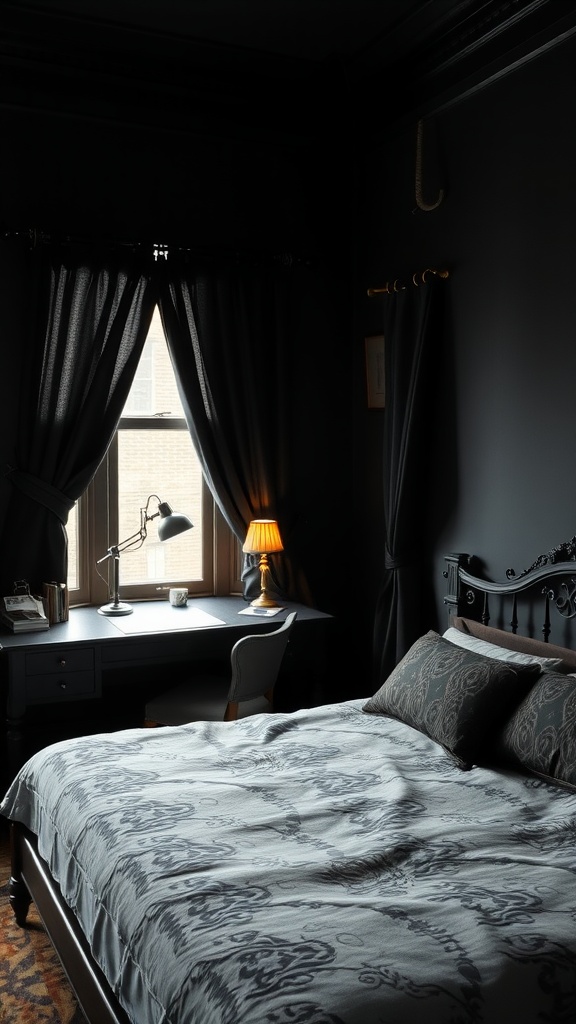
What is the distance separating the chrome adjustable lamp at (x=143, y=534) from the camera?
3932 mm

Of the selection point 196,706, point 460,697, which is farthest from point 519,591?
point 196,706

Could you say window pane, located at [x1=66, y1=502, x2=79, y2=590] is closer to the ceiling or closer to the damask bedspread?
the damask bedspread

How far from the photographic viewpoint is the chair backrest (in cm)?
345

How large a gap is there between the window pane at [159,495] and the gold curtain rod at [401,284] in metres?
1.14

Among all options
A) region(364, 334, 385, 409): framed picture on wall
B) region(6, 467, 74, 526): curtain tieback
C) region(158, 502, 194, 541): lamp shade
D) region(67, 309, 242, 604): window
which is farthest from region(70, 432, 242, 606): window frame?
region(364, 334, 385, 409): framed picture on wall

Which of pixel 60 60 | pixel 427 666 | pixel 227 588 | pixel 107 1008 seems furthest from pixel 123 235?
pixel 107 1008

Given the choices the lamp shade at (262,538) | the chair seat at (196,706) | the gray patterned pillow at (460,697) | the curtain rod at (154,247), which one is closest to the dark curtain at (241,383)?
the curtain rod at (154,247)

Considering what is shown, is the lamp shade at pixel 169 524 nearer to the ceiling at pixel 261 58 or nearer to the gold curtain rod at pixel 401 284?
the gold curtain rod at pixel 401 284

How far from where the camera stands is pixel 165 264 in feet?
13.6

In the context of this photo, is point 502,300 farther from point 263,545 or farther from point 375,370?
point 263,545

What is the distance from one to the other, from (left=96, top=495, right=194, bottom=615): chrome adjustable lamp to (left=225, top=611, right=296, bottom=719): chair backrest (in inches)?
25.7

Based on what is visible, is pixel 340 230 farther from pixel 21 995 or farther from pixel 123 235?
pixel 21 995

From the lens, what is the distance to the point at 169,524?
393 centimetres

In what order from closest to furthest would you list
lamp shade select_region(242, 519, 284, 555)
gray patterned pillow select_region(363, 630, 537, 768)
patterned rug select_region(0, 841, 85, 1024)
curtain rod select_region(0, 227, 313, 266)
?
patterned rug select_region(0, 841, 85, 1024)
gray patterned pillow select_region(363, 630, 537, 768)
curtain rod select_region(0, 227, 313, 266)
lamp shade select_region(242, 519, 284, 555)
